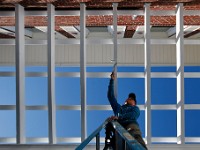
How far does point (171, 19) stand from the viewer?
9.37 m

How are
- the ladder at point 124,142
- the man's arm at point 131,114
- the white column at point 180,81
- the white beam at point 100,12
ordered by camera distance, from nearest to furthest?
the ladder at point 124,142 → the man's arm at point 131,114 → the white column at point 180,81 → the white beam at point 100,12

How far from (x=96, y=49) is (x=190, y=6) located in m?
6.28

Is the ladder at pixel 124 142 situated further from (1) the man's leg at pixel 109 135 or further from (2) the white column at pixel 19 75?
(2) the white column at pixel 19 75

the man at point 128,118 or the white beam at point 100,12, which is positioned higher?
the white beam at point 100,12

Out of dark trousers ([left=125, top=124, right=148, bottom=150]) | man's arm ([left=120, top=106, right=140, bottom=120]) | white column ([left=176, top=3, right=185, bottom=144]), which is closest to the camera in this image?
dark trousers ([left=125, top=124, right=148, bottom=150])

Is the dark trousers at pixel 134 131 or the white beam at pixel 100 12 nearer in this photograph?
the dark trousers at pixel 134 131

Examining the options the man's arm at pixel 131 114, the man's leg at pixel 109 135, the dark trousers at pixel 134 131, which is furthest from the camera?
the man's arm at pixel 131 114

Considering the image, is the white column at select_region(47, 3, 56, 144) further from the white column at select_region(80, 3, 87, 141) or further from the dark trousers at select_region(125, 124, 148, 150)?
the dark trousers at select_region(125, 124, 148, 150)

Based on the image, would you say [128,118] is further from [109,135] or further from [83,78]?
[83,78]

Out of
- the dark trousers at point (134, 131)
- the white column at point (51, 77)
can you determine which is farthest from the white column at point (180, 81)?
the dark trousers at point (134, 131)

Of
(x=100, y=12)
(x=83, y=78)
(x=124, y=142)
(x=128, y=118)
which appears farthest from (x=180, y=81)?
(x=124, y=142)

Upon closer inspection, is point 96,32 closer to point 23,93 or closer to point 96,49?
point 96,49

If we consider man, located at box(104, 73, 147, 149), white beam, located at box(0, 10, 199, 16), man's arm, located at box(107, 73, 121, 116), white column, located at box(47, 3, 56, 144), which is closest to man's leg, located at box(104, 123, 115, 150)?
man, located at box(104, 73, 147, 149)

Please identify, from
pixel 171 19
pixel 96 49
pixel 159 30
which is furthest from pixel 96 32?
pixel 171 19
